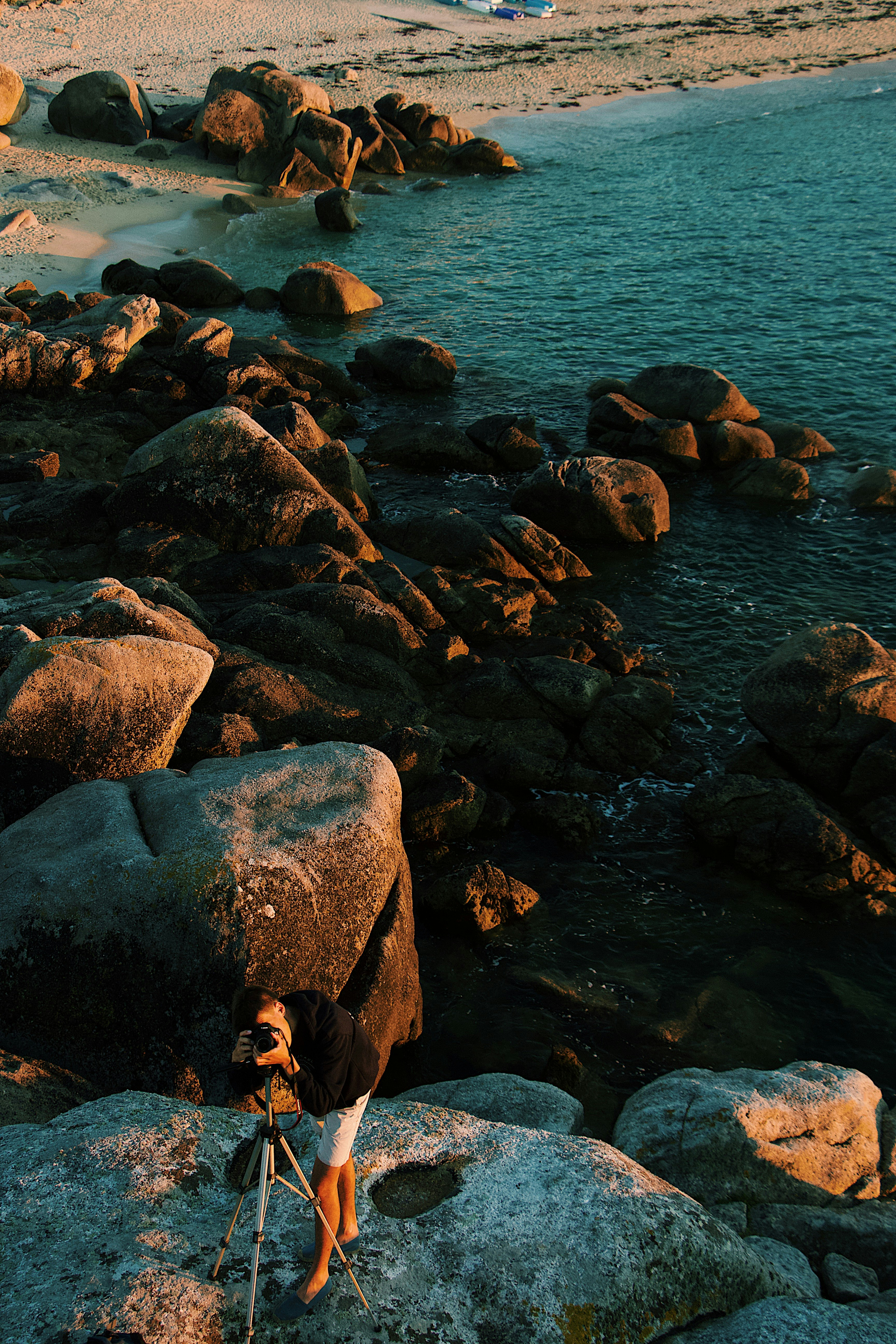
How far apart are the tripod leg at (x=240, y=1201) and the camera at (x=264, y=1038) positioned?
2.83 feet

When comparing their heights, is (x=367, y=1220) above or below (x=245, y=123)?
below

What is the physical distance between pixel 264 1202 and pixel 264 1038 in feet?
3.51

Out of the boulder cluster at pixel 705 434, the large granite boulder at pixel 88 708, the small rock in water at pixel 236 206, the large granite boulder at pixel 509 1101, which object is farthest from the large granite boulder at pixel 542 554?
the small rock in water at pixel 236 206

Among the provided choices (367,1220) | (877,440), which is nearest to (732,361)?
(877,440)

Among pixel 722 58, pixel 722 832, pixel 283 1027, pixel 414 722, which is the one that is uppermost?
pixel 722 58

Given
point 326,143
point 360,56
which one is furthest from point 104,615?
point 360,56

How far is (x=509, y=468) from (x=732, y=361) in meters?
10.8

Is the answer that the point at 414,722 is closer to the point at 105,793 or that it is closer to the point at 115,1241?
the point at 105,793

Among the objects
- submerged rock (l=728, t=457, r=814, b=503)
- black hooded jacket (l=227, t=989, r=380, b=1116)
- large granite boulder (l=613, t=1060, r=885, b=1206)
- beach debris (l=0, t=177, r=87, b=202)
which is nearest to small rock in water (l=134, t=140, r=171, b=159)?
beach debris (l=0, t=177, r=87, b=202)

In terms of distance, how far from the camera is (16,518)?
19.8m

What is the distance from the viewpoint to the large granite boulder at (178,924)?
894cm

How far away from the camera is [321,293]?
3634cm

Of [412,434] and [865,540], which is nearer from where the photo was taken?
[865,540]

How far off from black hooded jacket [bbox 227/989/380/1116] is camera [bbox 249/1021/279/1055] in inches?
14.0
